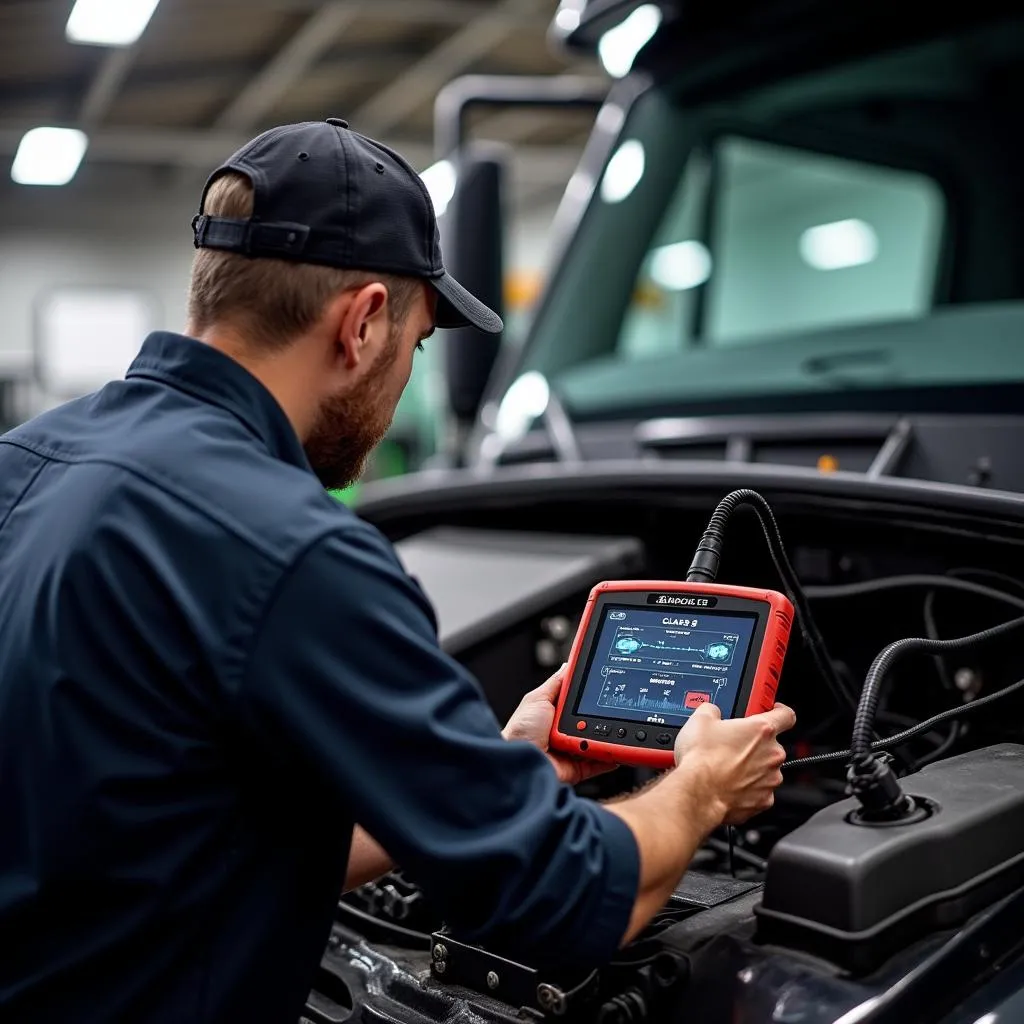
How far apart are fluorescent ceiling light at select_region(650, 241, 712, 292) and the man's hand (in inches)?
66.0

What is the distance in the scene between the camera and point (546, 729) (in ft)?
5.24

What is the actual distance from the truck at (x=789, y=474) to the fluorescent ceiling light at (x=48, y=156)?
9066 millimetres

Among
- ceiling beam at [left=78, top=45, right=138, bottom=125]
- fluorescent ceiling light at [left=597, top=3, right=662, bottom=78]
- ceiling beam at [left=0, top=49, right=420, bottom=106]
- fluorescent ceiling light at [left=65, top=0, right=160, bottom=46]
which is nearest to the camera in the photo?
fluorescent ceiling light at [left=597, top=3, right=662, bottom=78]

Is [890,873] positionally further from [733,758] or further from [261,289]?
[261,289]

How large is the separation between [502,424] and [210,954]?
1.91 metres

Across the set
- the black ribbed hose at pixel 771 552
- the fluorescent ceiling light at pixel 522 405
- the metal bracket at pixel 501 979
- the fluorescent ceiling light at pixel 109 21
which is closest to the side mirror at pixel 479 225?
the fluorescent ceiling light at pixel 522 405

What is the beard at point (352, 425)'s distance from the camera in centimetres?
143

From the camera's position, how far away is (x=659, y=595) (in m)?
1.61

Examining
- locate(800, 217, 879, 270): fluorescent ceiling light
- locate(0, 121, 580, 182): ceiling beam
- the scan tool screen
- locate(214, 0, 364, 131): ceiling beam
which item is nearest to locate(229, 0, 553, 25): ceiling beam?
locate(214, 0, 364, 131): ceiling beam

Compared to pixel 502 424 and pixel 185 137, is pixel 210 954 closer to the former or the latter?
pixel 502 424

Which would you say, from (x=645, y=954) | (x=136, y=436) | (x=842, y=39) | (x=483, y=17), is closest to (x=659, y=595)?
(x=645, y=954)

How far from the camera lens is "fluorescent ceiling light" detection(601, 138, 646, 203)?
10.6 feet

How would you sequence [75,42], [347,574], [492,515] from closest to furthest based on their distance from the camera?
[347,574] → [492,515] → [75,42]

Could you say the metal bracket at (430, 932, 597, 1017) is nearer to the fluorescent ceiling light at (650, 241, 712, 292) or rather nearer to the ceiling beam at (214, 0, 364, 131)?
the fluorescent ceiling light at (650, 241, 712, 292)
